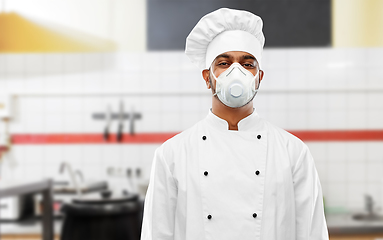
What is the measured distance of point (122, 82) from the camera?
2959mm

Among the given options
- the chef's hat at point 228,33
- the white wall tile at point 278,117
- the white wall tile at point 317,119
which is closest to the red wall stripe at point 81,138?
the white wall tile at point 278,117

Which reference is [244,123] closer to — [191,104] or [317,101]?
[191,104]

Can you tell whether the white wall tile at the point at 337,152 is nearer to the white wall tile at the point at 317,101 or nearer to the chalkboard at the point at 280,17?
the white wall tile at the point at 317,101

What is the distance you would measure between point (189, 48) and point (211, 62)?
4.7 inches

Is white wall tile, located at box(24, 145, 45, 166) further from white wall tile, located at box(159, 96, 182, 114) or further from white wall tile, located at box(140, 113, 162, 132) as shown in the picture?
white wall tile, located at box(159, 96, 182, 114)

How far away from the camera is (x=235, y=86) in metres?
0.99

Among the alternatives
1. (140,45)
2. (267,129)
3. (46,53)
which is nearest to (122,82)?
(140,45)

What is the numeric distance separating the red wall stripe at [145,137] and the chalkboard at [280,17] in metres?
0.67

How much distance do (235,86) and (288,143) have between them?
22 cm

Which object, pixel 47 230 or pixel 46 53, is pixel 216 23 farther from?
pixel 46 53

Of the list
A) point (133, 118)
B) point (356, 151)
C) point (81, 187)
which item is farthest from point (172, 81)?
point (356, 151)

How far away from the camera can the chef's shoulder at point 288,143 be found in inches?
40.3

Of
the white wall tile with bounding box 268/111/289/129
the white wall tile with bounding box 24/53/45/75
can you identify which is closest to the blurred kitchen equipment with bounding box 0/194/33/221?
the white wall tile with bounding box 24/53/45/75

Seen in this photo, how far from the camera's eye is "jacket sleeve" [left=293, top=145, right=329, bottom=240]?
0.98 m
